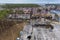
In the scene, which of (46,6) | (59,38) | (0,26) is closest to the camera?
(59,38)

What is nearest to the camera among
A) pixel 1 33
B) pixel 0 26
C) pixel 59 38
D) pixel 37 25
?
pixel 59 38

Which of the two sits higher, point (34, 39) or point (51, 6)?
point (34, 39)

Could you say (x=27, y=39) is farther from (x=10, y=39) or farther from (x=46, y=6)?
(x=46, y=6)

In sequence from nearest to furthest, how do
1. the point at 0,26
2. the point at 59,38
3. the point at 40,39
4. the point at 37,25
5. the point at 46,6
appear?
the point at 40,39 < the point at 59,38 < the point at 0,26 < the point at 37,25 < the point at 46,6

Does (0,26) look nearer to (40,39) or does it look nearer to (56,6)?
(40,39)

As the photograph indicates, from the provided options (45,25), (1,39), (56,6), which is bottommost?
(56,6)

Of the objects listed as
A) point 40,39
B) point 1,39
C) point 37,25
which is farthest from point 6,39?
point 37,25

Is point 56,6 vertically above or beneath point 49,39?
beneath

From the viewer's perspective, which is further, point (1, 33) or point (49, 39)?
point (1, 33)

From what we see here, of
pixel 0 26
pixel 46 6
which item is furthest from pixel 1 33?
pixel 46 6
